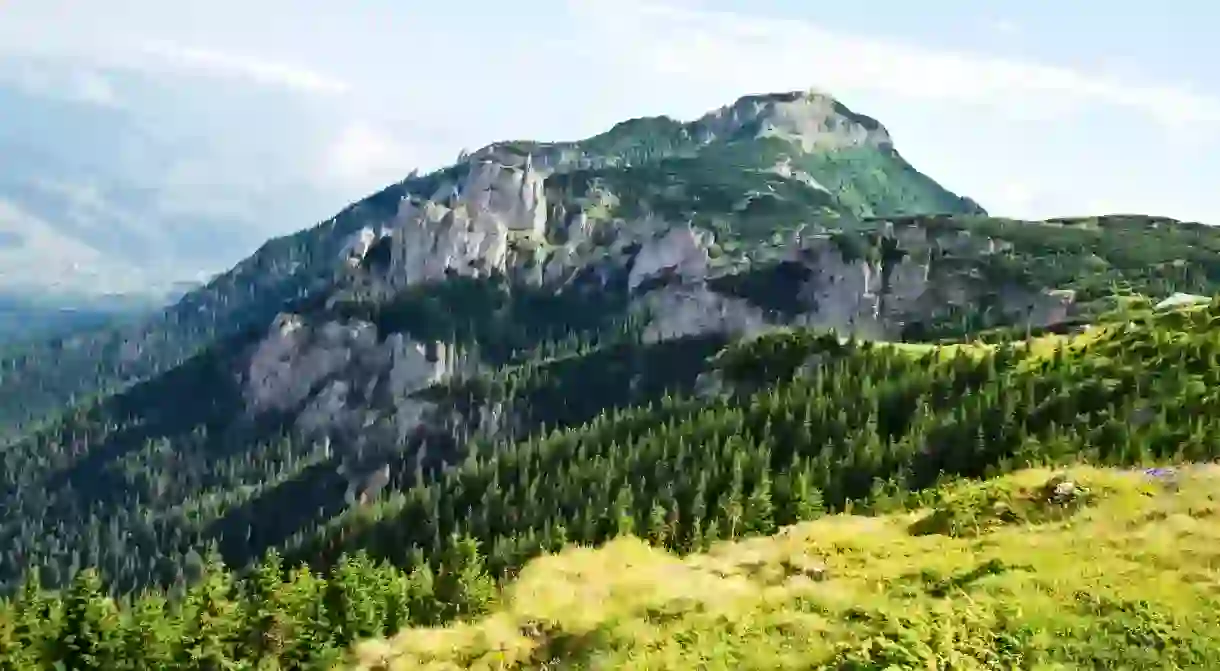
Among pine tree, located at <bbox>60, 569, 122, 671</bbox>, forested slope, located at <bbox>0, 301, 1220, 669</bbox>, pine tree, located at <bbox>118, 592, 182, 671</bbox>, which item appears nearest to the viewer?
forested slope, located at <bbox>0, 301, 1220, 669</bbox>

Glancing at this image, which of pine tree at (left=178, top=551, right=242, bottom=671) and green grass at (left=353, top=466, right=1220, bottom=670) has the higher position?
green grass at (left=353, top=466, right=1220, bottom=670)

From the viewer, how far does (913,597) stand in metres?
35.8

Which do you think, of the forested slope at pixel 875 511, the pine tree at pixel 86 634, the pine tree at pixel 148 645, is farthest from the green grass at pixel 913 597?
the pine tree at pixel 86 634

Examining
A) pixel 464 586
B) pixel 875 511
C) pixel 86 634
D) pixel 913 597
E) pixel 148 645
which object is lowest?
pixel 148 645

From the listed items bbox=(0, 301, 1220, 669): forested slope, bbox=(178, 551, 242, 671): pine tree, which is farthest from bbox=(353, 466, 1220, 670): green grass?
bbox=(178, 551, 242, 671): pine tree

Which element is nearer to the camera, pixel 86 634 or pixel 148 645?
pixel 86 634

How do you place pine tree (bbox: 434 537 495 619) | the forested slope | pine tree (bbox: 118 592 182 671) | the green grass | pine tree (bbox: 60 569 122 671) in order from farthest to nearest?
pine tree (bbox: 434 537 495 619)
pine tree (bbox: 118 592 182 671)
pine tree (bbox: 60 569 122 671)
the forested slope
the green grass

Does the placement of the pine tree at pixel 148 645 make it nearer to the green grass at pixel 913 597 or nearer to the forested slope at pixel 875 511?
the forested slope at pixel 875 511

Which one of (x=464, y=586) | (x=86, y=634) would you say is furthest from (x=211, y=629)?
(x=464, y=586)

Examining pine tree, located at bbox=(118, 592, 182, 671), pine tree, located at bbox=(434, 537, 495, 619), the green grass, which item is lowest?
pine tree, located at bbox=(118, 592, 182, 671)

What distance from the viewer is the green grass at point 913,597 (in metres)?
30.1

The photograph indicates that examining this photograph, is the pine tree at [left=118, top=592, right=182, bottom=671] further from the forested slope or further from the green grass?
the green grass

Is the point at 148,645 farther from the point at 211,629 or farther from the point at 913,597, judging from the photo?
the point at 913,597

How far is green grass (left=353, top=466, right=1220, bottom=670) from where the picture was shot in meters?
30.1
